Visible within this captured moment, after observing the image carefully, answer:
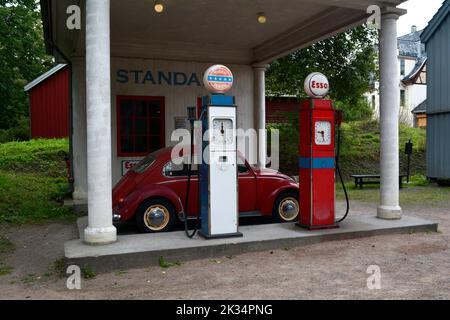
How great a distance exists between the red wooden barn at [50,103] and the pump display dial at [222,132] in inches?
754

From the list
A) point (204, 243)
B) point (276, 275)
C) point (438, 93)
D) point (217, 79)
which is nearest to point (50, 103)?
point (438, 93)

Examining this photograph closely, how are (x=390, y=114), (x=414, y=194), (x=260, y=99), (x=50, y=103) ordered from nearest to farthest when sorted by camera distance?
1. (x=390, y=114)
2. (x=260, y=99)
3. (x=414, y=194)
4. (x=50, y=103)

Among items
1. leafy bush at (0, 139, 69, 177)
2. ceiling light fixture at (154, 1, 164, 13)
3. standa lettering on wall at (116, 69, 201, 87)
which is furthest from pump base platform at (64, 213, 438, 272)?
leafy bush at (0, 139, 69, 177)

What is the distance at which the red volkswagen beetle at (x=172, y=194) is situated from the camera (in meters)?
7.33

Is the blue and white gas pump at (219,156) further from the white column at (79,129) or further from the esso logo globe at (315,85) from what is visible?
the white column at (79,129)

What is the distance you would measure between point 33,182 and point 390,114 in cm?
1121

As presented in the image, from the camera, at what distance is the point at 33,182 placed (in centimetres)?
1474

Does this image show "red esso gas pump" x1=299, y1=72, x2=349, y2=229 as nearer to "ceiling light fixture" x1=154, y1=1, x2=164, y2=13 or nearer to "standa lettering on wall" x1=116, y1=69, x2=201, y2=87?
"ceiling light fixture" x1=154, y1=1, x2=164, y2=13

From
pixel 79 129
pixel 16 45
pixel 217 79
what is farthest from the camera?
pixel 16 45

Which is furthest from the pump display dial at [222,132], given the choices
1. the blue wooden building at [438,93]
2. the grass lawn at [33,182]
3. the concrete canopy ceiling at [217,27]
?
the blue wooden building at [438,93]

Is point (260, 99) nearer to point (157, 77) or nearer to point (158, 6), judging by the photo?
point (157, 77)
